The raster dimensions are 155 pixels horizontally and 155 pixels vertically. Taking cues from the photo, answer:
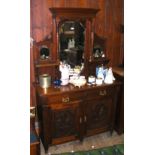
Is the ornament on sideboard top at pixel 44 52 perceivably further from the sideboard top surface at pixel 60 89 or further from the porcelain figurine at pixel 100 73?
the porcelain figurine at pixel 100 73

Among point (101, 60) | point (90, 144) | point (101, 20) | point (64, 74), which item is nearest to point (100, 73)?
point (101, 60)

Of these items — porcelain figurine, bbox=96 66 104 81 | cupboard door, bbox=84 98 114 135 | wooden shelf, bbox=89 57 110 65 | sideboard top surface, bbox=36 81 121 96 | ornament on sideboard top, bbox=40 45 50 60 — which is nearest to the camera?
sideboard top surface, bbox=36 81 121 96

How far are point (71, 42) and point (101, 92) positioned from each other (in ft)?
2.52

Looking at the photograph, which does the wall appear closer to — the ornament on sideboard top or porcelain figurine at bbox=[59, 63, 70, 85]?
the ornament on sideboard top

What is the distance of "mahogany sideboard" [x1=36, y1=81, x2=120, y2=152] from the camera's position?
2533mm

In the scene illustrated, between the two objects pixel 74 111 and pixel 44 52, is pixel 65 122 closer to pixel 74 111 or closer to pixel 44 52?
pixel 74 111

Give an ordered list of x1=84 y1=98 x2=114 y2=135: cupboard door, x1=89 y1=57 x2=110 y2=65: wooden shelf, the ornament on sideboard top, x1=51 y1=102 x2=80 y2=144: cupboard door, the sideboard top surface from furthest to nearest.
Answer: x1=89 y1=57 x2=110 y2=65: wooden shelf
x1=84 y1=98 x2=114 y2=135: cupboard door
the ornament on sideboard top
x1=51 y1=102 x2=80 y2=144: cupboard door
the sideboard top surface

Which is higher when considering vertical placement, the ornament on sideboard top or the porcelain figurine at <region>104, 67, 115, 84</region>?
the ornament on sideboard top

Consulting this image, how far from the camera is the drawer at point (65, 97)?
250 cm

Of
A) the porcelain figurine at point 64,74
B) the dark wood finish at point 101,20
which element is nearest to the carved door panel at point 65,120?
the porcelain figurine at point 64,74

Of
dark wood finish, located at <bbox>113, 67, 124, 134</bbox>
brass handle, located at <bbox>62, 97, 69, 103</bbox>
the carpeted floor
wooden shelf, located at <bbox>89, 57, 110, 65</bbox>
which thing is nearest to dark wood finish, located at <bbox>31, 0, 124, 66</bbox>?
wooden shelf, located at <bbox>89, 57, 110, 65</bbox>

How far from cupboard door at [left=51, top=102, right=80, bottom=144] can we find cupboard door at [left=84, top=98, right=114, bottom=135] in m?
0.16
